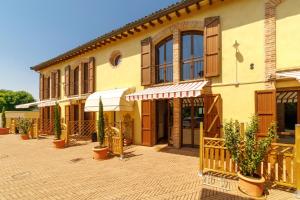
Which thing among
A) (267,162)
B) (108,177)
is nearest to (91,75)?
(108,177)

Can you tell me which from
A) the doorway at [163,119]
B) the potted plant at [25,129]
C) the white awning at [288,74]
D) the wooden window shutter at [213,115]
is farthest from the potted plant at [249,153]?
the potted plant at [25,129]

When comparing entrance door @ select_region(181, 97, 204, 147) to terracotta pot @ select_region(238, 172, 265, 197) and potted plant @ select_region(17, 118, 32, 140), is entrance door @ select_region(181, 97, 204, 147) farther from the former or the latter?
potted plant @ select_region(17, 118, 32, 140)

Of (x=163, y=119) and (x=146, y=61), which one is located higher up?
(x=146, y=61)

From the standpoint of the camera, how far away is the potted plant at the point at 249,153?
659 centimetres

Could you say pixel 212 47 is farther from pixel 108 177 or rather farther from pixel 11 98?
pixel 11 98

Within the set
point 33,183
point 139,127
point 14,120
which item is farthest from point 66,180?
point 14,120

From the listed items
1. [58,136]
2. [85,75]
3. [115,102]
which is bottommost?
[58,136]

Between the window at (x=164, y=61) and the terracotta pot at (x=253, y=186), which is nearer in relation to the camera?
the terracotta pot at (x=253, y=186)

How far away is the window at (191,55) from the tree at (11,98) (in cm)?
6336

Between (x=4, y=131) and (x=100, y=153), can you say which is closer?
(x=100, y=153)

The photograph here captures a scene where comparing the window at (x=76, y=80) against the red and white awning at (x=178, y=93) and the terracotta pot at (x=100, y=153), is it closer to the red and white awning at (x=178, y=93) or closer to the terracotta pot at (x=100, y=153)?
the red and white awning at (x=178, y=93)

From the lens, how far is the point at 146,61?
15.0 m

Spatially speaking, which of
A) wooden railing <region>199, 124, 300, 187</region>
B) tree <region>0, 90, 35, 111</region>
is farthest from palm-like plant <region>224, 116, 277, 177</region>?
tree <region>0, 90, 35, 111</region>

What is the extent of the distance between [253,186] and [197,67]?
7.92 metres
